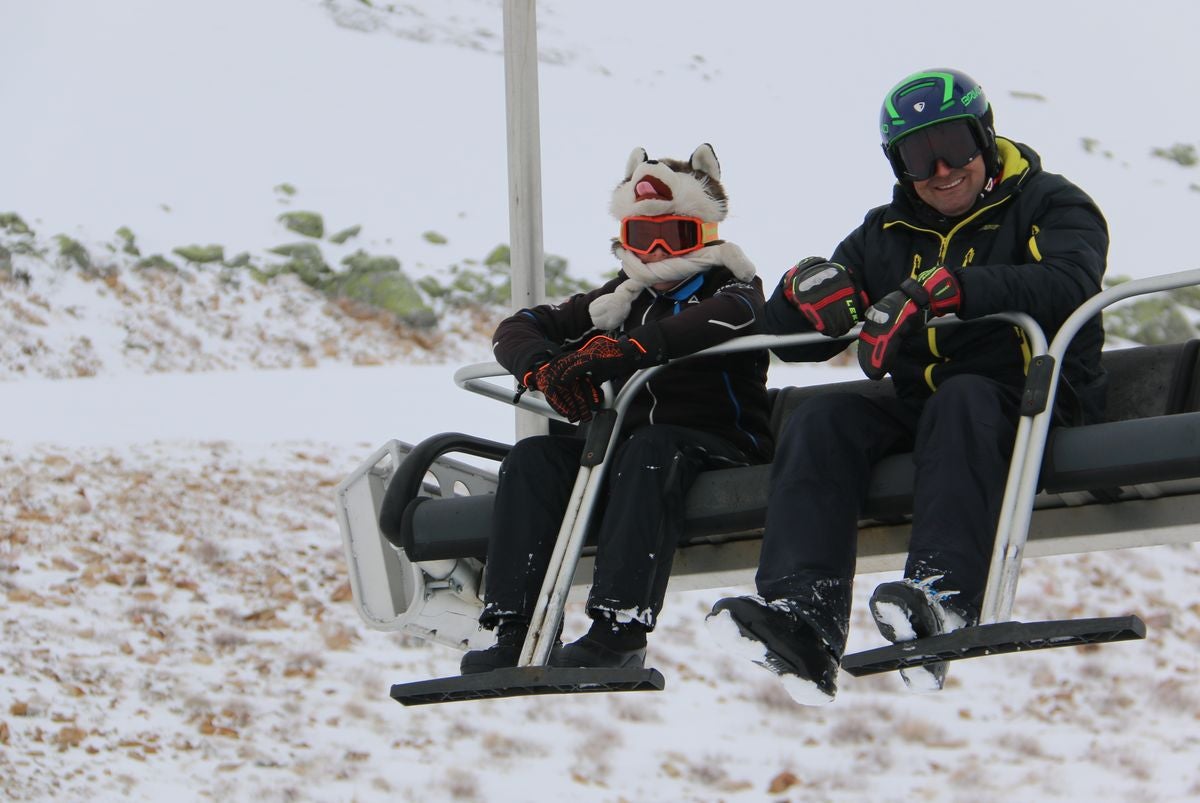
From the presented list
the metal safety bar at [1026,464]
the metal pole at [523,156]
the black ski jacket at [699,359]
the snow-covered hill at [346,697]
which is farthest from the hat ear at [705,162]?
the snow-covered hill at [346,697]

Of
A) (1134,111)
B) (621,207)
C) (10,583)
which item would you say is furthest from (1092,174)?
(621,207)

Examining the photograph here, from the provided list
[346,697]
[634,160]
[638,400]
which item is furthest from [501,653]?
[346,697]

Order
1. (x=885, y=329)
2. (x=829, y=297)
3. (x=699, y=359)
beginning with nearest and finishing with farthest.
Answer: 1. (x=885, y=329)
2. (x=829, y=297)
3. (x=699, y=359)

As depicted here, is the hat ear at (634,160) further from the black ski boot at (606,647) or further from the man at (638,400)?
the black ski boot at (606,647)

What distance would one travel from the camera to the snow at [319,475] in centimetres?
1188

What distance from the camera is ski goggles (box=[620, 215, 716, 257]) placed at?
4.30 m

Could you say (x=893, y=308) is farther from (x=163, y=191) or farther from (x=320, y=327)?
(x=163, y=191)

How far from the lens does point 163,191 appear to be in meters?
21.5

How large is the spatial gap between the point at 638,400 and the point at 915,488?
2.92 ft

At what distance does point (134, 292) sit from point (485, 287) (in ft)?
12.2

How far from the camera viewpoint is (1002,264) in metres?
3.63

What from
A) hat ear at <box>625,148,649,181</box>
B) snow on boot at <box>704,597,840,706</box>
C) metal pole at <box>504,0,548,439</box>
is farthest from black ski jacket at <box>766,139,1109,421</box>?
metal pole at <box>504,0,548,439</box>

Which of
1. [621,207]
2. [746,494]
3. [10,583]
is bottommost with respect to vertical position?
[10,583]

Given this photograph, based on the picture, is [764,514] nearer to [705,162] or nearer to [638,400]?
[638,400]
